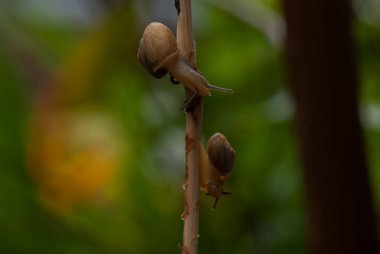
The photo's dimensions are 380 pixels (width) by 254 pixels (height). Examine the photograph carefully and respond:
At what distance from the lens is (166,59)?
0.25 meters

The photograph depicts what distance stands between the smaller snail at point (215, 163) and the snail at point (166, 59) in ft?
0.07

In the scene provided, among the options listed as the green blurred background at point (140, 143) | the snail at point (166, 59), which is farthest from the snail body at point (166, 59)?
the green blurred background at point (140, 143)

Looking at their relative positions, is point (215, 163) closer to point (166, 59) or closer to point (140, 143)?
point (166, 59)

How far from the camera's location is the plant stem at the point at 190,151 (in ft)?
0.81

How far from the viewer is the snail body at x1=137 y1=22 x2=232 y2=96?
0.82ft

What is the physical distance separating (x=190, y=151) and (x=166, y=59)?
0.10 feet

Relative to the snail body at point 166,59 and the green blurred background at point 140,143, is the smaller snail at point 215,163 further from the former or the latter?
the green blurred background at point 140,143

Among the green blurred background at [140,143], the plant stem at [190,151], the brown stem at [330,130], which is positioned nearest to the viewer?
the plant stem at [190,151]

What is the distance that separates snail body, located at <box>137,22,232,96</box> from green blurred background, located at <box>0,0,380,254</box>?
380 millimetres

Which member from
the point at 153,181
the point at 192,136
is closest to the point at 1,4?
the point at 153,181

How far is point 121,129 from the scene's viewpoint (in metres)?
0.73

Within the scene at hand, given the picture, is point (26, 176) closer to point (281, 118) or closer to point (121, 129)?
point (121, 129)

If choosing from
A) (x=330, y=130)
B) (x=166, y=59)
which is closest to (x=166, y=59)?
(x=166, y=59)

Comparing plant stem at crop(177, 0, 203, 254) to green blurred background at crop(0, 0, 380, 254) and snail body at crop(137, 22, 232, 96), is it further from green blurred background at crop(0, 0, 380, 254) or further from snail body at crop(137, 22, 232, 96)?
green blurred background at crop(0, 0, 380, 254)
